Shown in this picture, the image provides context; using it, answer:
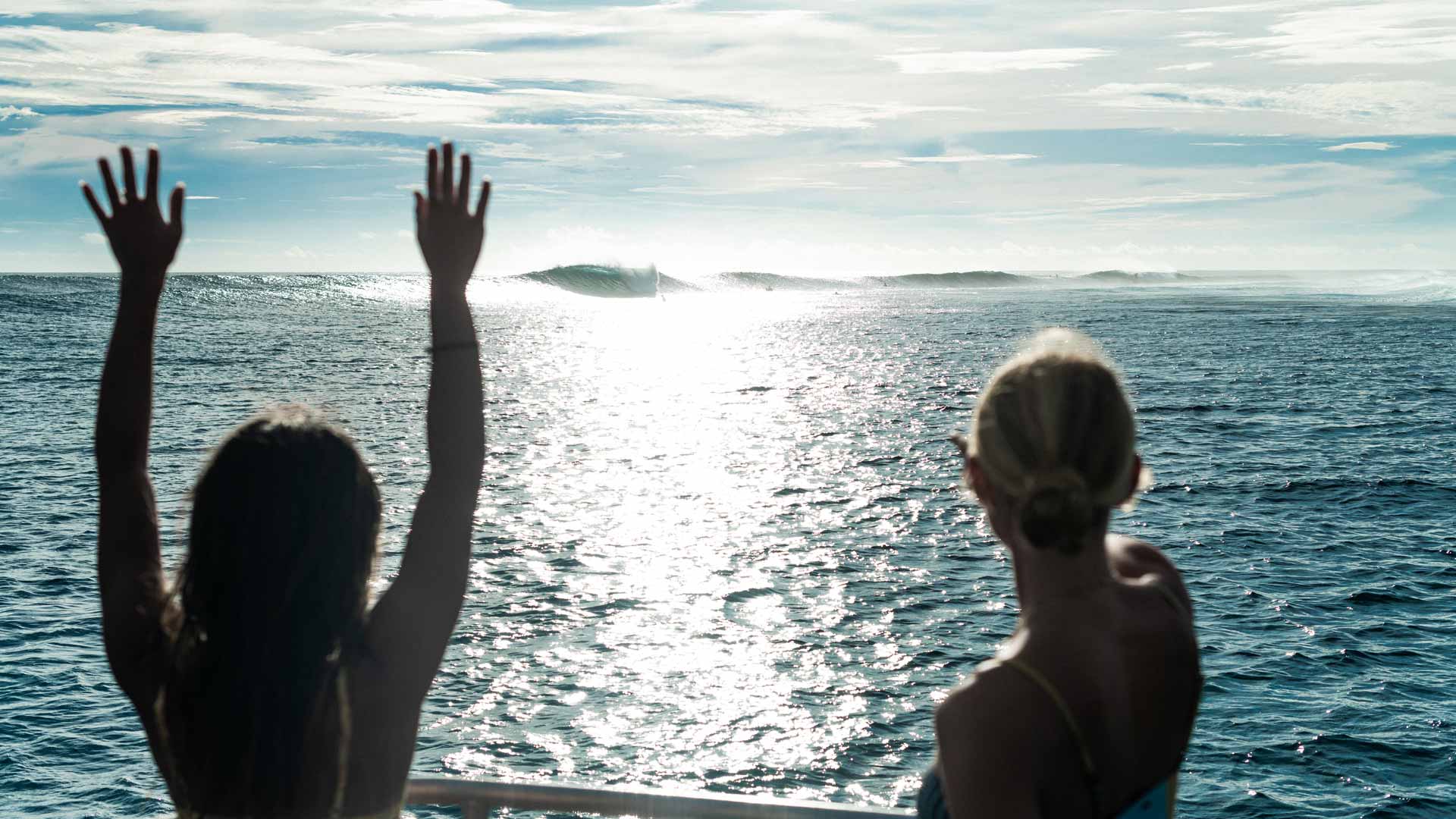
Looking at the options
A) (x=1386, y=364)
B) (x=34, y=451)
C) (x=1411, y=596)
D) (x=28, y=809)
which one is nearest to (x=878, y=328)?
(x=1386, y=364)

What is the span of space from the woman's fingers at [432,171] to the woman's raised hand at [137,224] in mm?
473

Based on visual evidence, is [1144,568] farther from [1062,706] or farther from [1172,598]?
[1062,706]

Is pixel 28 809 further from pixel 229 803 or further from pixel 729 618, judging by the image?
pixel 229 803

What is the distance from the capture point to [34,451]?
109 feet

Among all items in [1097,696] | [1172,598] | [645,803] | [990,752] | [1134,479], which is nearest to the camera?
[990,752]

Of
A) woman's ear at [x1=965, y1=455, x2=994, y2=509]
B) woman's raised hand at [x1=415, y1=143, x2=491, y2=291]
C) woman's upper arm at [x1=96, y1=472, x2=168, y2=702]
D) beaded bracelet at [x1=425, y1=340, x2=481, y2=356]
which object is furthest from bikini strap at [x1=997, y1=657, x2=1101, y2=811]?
woman's upper arm at [x1=96, y1=472, x2=168, y2=702]

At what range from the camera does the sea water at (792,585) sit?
1351cm

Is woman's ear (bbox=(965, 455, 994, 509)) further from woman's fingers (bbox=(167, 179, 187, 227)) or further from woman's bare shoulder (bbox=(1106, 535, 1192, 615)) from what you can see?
woman's fingers (bbox=(167, 179, 187, 227))

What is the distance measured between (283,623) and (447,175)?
3.03ft

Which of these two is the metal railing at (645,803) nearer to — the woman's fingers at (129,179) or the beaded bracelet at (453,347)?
the beaded bracelet at (453,347)

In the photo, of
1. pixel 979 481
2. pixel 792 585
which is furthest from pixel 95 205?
pixel 792 585

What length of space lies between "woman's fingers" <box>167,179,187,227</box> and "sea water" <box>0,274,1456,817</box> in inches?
17.1

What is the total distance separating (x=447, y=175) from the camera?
7.46 ft

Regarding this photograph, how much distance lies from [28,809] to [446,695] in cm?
482
